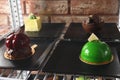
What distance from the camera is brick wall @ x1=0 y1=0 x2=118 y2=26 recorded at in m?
1.26

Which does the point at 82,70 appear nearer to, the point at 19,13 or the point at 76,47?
the point at 76,47

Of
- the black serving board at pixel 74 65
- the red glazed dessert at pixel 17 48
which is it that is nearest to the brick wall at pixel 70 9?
the black serving board at pixel 74 65

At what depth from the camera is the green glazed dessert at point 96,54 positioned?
30.4 inches

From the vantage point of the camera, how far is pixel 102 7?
1268 millimetres

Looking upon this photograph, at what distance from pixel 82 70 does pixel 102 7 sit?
62 cm

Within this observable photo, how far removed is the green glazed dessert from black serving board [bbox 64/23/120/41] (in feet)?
0.67

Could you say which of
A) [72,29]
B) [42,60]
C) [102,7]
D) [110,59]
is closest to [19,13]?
[72,29]

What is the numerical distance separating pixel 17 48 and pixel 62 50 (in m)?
0.18

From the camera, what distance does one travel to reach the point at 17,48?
0.83 meters

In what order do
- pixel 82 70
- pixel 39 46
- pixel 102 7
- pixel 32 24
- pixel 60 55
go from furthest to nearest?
pixel 102 7
pixel 32 24
pixel 39 46
pixel 60 55
pixel 82 70

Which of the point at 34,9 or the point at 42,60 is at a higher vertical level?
the point at 34,9

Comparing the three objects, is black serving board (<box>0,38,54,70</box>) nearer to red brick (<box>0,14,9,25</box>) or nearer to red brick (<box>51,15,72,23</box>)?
red brick (<box>51,15,72,23</box>)

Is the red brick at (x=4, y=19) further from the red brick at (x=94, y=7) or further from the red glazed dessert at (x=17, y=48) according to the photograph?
the red glazed dessert at (x=17, y=48)

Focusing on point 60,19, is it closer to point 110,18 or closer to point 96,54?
point 110,18
